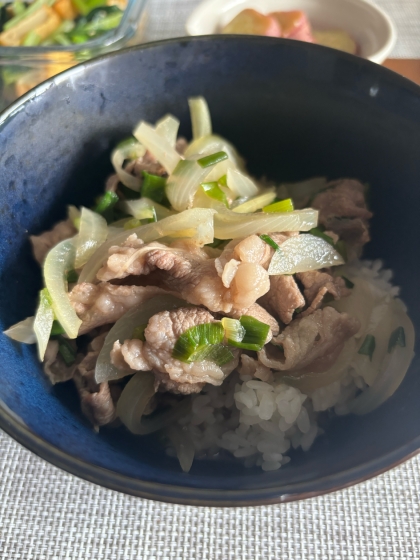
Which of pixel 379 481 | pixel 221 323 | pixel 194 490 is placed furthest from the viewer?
pixel 379 481

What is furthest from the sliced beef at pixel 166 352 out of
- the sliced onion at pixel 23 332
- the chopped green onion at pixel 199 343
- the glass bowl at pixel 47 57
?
the glass bowl at pixel 47 57

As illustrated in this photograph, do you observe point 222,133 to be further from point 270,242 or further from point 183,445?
point 183,445

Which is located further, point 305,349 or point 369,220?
point 369,220

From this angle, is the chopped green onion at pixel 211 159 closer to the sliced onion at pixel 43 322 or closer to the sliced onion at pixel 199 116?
the sliced onion at pixel 199 116

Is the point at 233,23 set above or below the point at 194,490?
above

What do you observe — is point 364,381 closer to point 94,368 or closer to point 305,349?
point 305,349

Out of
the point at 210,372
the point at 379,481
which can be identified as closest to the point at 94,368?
the point at 210,372
